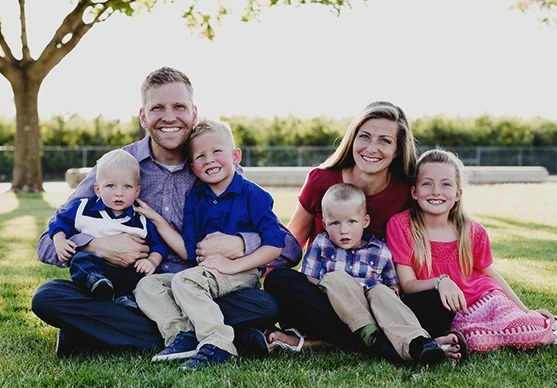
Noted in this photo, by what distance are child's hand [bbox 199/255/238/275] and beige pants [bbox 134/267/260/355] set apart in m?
0.03

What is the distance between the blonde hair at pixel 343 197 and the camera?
12.3 ft

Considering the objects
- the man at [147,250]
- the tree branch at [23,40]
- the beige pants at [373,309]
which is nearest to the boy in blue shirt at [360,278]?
the beige pants at [373,309]

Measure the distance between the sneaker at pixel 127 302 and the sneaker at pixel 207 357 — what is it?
1.80ft

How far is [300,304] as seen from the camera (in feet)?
11.7

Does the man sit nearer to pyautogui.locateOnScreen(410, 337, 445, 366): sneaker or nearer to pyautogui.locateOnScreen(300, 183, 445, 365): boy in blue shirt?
pyautogui.locateOnScreen(300, 183, 445, 365): boy in blue shirt

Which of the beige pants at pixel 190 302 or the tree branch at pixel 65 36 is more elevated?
the tree branch at pixel 65 36

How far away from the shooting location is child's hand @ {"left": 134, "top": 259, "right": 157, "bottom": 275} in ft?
11.9

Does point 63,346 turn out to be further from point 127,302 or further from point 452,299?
point 452,299

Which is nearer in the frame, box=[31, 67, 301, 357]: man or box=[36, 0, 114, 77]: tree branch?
box=[31, 67, 301, 357]: man

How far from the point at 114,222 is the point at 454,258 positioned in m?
1.98

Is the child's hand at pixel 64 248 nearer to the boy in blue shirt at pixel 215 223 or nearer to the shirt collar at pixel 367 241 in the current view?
the boy in blue shirt at pixel 215 223

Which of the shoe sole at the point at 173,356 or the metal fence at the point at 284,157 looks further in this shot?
the metal fence at the point at 284,157

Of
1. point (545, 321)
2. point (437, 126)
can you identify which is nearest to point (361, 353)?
point (545, 321)

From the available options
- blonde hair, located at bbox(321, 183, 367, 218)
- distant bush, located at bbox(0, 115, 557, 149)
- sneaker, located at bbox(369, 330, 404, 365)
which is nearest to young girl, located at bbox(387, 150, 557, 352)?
blonde hair, located at bbox(321, 183, 367, 218)
